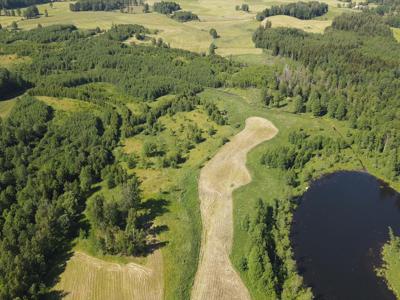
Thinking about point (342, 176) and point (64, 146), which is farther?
point (64, 146)

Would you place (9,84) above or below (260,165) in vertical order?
above

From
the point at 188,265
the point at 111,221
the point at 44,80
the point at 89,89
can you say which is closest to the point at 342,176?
the point at 188,265

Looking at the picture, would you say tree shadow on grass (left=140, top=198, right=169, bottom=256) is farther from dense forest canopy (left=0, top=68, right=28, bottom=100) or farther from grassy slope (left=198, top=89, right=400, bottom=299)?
dense forest canopy (left=0, top=68, right=28, bottom=100)

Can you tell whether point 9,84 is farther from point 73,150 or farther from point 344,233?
point 344,233

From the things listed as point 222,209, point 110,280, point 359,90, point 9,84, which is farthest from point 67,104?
point 359,90

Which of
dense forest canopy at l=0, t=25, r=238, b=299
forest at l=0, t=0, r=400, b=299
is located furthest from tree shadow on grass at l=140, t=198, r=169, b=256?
dense forest canopy at l=0, t=25, r=238, b=299

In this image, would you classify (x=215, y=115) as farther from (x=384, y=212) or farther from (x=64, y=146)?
(x=384, y=212)

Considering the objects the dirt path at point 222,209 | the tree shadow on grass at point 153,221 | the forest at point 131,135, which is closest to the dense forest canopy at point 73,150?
the forest at point 131,135
